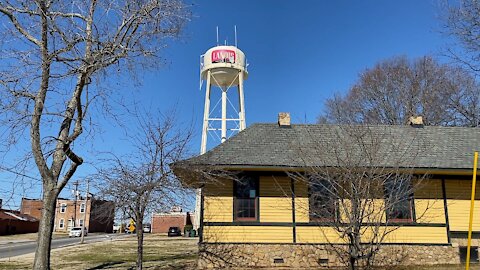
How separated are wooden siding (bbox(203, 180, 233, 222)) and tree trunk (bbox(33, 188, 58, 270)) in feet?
21.8

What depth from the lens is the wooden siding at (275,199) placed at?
15219 millimetres

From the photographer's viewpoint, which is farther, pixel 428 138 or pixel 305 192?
pixel 428 138

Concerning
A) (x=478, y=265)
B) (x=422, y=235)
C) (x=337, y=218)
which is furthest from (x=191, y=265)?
(x=478, y=265)

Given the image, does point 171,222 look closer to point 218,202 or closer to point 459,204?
point 218,202

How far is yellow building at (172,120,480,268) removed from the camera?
14.8 metres

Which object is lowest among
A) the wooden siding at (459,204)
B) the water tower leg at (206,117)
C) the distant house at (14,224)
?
the distant house at (14,224)

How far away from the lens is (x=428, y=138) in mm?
17625

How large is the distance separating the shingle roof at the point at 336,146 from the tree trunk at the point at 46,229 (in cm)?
536

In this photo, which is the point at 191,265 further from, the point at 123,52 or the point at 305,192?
the point at 123,52

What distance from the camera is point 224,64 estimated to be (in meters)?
31.0

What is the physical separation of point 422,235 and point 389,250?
4.33 feet

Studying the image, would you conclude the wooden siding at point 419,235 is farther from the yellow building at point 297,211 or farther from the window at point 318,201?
the window at point 318,201

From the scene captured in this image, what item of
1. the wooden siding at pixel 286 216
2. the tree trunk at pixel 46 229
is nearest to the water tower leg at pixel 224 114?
the wooden siding at pixel 286 216

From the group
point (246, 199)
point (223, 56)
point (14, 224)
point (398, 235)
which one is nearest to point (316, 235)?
point (246, 199)
